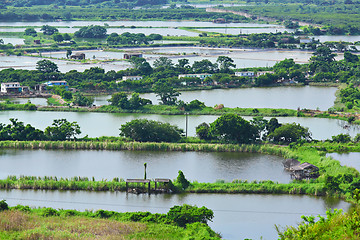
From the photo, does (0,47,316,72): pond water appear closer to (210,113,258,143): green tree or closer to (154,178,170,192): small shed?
(210,113,258,143): green tree

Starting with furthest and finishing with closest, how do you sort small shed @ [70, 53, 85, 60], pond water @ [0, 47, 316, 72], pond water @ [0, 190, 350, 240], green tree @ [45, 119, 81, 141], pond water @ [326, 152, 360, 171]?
small shed @ [70, 53, 85, 60] < pond water @ [0, 47, 316, 72] < green tree @ [45, 119, 81, 141] < pond water @ [326, 152, 360, 171] < pond water @ [0, 190, 350, 240]

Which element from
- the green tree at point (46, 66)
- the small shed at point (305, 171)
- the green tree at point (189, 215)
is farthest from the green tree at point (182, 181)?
the green tree at point (46, 66)

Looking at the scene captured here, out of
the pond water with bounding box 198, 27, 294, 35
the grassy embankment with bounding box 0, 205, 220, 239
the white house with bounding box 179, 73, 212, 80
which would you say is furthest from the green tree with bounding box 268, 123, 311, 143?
the pond water with bounding box 198, 27, 294, 35

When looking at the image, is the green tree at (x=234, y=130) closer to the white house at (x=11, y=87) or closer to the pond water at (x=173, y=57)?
the white house at (x=11, y=87)

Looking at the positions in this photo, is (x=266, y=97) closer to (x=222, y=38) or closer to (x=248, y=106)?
(x=248, y=106)

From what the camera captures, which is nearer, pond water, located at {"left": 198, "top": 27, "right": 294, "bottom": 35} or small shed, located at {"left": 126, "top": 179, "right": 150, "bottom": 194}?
small shed, located at {"left": 126, "top": 179, "right": 150, "bottom": 194}

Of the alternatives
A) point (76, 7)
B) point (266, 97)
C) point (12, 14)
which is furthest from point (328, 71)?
point (76, 7)
